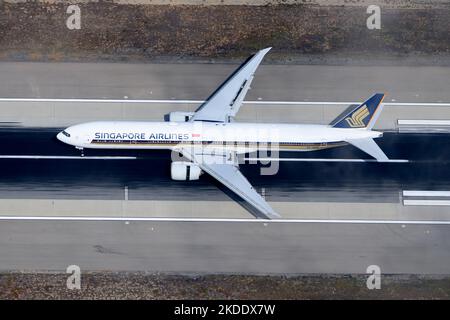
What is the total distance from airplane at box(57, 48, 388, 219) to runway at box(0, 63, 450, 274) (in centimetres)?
160

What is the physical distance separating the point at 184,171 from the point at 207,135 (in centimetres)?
270

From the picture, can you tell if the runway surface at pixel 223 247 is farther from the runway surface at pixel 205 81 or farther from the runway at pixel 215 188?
the runway surface at pixel 205 81

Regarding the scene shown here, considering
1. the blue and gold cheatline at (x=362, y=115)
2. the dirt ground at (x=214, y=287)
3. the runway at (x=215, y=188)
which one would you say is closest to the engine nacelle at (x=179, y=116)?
the runway at (x=215, y=188)

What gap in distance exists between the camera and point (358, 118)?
3597 centimetres

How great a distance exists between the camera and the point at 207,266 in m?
35.3

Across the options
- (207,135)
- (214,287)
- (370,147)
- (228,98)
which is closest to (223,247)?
(214,287)

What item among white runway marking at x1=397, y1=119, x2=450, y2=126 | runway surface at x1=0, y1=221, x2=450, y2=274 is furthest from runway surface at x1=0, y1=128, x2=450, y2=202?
runway surface at x1=0, y1=221, x2=450, y2=274

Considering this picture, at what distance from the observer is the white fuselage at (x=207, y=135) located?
35531mm

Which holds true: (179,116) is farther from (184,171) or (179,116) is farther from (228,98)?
(184,171)

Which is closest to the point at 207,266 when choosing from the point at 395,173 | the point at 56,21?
the point at 395,173

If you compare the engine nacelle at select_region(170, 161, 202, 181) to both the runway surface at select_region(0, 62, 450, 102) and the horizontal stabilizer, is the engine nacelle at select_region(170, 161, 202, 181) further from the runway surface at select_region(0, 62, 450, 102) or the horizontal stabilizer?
the horizontal stabilizer

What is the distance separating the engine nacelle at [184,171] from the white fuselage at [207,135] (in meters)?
1.21

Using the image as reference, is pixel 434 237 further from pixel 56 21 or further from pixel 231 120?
pixel 56 21

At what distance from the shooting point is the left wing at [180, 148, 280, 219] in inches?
1358
